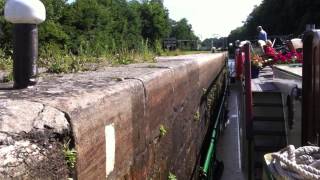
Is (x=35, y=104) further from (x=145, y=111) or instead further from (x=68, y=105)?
(x=145, y=111)

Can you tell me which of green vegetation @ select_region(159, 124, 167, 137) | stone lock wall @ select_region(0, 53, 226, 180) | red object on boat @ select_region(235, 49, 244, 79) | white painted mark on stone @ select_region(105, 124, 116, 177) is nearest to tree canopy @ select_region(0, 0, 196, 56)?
red object on boat @ select_region(235, 49, 244, 79)

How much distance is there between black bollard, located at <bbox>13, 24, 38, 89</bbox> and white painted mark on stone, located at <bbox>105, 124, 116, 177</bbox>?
18.8 inches

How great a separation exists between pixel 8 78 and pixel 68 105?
1.47 m

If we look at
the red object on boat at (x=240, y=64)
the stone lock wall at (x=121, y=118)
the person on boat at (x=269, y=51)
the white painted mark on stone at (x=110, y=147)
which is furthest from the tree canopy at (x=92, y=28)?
the white painted mark on stone at (x=110, y=147)

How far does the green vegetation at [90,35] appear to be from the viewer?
630 cm

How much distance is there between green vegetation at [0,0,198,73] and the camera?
630 centimetres

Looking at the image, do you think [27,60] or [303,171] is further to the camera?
[303,171]

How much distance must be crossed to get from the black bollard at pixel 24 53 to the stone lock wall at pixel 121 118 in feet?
0.29

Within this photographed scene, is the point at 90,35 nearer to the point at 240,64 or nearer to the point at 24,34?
the point at 240,64

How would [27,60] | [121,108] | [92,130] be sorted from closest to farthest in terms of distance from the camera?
[92,130]
[27,60]
[121,108]

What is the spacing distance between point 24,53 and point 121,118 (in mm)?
611

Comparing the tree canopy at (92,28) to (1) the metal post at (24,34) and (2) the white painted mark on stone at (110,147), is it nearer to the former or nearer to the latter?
(1) the metal post at (24,34)

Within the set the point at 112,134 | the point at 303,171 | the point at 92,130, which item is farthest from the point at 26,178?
the point at 303,171

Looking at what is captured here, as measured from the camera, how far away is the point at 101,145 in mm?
2611
